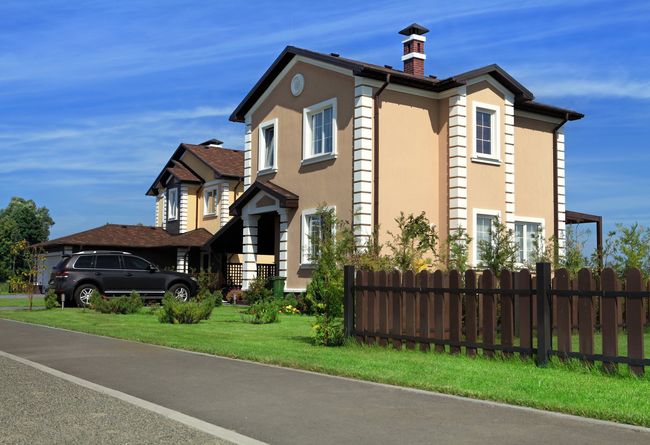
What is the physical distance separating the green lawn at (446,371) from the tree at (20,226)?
71192 millimetres

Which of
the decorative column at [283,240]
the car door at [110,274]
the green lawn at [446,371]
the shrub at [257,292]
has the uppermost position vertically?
the decorative column at [283,240]

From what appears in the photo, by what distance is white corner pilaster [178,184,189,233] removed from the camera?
4130 centimetres

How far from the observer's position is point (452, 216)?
77.6ft

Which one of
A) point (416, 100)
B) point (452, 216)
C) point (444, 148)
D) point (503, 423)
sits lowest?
point (503, 423)

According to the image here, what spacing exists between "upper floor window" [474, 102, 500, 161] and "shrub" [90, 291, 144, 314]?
38.6 ft

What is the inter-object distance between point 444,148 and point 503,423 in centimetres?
1828

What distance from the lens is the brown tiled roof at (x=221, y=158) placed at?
38875 millimetres

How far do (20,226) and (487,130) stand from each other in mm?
81798

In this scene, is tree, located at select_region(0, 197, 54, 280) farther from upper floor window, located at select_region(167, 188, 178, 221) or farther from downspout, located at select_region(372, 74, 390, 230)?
downspout, located at select_region(372, 74, 390, 230)

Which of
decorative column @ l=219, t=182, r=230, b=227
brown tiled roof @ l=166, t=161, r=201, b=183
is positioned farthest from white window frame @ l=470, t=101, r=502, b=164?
brown tiled roof @ l=166, t=161, r=201, b=183

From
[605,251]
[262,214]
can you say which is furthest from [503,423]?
[262,214]

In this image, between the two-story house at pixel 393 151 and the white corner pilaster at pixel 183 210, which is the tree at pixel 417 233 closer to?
the two-story house at pixel 393 151

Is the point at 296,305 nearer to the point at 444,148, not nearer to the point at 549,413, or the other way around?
the point at 444,148

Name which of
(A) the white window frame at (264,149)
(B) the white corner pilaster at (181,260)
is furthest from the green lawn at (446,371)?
(B) the white corner pilaster at (181,260)
